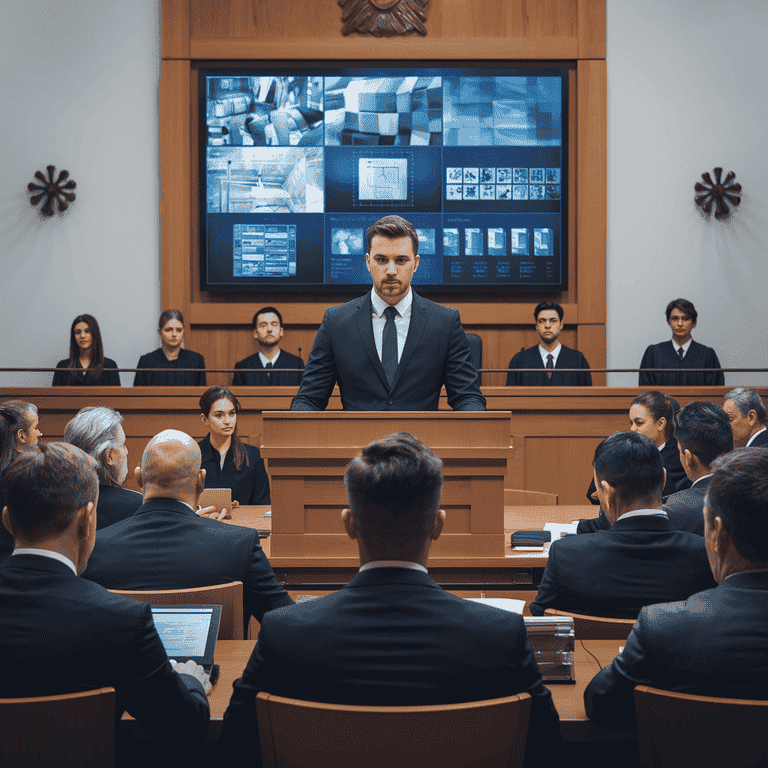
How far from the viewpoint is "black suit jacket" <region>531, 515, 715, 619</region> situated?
6.45 ft

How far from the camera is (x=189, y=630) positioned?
1.66 metres

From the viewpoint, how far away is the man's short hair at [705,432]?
110 inches

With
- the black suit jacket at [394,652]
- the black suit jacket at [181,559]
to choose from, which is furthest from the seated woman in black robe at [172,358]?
the black suit jacket at [394,652]

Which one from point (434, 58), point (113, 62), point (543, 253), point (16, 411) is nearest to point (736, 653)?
point (16, 411)

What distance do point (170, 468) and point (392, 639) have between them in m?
1.10

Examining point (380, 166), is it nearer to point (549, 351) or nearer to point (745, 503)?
point (549, 351)

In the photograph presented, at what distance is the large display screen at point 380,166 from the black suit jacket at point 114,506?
419 cm

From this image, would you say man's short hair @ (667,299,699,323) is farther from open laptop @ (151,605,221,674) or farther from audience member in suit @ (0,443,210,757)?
audience member in suit @ (0,443,210,757)

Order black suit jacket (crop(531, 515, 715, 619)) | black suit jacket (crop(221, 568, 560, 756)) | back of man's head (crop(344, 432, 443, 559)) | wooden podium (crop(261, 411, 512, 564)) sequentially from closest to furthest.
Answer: black suit jacket (crop(221, 568, 560, 756)) < back of man's head (crop(344, 432, 443, 559)) < black suit jacket (crop(531, 515, 715, 619)) < wooden podium (crop(261, 411, 512, 564))

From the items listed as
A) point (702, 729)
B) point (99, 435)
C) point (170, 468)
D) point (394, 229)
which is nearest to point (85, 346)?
point (99, 435)

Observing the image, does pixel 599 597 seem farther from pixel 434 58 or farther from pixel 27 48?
pixel 27 48

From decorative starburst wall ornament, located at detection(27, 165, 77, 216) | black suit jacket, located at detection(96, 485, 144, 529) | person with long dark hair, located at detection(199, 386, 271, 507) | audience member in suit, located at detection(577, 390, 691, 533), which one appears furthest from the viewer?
decorative starburst wall ornament, located at detection(27, 165, 77, 216)

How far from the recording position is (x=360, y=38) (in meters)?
Result: 6.75

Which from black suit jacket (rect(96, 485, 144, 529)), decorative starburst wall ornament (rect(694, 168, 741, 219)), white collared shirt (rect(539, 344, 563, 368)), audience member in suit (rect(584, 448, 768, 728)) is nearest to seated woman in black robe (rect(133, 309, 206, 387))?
white collared shirt (rect(539, 344, 563, 368))
